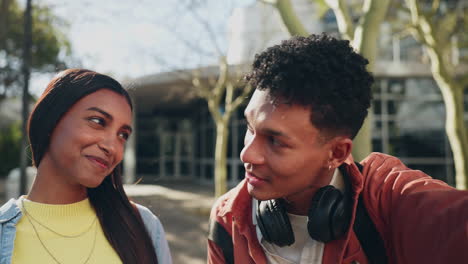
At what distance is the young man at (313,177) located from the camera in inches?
70.6

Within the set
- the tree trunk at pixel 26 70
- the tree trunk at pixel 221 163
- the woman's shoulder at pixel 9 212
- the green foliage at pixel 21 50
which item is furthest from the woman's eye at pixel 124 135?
the green foliage at pixel 21 50

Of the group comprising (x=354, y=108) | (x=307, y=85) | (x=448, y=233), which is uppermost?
(x=307, y=85)

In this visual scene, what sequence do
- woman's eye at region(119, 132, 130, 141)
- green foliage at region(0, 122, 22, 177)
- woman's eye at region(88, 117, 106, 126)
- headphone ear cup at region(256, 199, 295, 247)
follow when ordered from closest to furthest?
headphone ear cup at region(256, 199, 295, 247), woman's eye at region(88, 117, 106, 126), woman's eye at region(119, 132, 130, 141), green foliage at region(0, 122, 22, 177)

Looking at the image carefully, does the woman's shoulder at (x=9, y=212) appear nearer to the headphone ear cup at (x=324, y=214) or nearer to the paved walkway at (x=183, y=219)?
the paved walkway at (x=183, y=219)

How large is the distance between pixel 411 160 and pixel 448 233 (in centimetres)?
1534

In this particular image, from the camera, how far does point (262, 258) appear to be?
195 cm

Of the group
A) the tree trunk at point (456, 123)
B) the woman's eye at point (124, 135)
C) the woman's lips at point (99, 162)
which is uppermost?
the woman's eye at point (124, 135)

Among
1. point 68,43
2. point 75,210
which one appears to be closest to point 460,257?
point 75,210

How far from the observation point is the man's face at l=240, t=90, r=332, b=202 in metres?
1.86

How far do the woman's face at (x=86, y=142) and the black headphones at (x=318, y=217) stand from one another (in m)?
0.83

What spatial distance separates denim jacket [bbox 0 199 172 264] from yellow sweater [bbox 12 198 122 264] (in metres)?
0.03

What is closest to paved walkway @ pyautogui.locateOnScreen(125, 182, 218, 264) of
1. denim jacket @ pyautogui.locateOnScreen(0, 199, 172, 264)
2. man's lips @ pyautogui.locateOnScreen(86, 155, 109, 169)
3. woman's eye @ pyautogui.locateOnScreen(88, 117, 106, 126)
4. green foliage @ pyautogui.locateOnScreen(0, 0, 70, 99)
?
denim jacket @ pyautogui.locateOnScreen(0, 199, 172, 264)

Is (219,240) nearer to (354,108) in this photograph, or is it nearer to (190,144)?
(354,108)

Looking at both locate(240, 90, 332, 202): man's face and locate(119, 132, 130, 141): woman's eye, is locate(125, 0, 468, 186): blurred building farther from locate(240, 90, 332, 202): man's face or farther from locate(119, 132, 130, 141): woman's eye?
locate(240, 90, 332, 202): man's face
